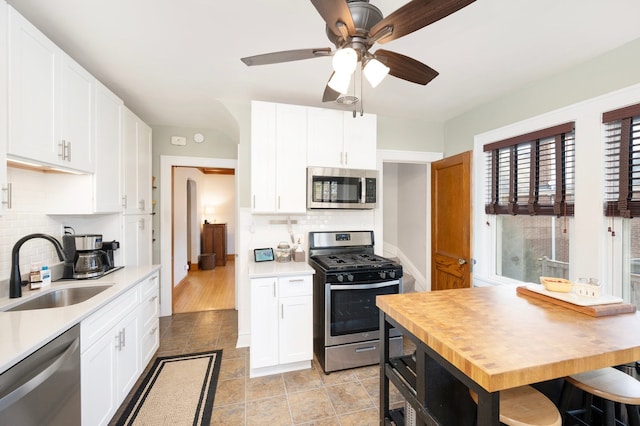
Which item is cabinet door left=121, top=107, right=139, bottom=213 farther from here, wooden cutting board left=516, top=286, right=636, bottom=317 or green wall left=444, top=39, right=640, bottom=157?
green wall left=444, top=39, right=640, bottom=157

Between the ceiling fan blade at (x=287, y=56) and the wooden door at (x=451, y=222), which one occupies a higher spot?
the ceiling fan blade at (x=287, y=56)

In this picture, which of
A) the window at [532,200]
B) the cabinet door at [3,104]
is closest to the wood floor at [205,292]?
the cabinet door at [3,104]

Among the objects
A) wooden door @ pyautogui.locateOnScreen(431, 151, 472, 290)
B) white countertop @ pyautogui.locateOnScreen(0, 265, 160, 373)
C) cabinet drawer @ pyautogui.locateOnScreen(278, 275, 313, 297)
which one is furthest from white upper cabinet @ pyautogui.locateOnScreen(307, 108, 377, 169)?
white countertop @ pyautogui.locateOnScreen(0, 265, 160, 373)

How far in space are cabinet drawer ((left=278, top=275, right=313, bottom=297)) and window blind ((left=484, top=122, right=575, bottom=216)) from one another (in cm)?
A: 205

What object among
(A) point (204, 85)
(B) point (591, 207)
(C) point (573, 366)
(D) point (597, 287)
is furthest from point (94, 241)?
(B) point (591, 207)

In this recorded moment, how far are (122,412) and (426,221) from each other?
3.51 m

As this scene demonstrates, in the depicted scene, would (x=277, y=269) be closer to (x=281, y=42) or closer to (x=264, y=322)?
(x=264, y=322)

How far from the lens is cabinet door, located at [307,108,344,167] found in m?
2.68

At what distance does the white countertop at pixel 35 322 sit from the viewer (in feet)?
3.50

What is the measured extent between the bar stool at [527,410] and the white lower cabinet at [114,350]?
195 centimetres

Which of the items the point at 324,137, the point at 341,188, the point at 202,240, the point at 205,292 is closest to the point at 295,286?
the point at 341,188

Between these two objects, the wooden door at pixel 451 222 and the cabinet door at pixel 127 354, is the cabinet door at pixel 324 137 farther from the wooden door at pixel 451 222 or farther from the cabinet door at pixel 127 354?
the cabinet door at pixel 127 354

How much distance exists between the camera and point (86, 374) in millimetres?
1493

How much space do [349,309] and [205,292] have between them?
3.17 metres
